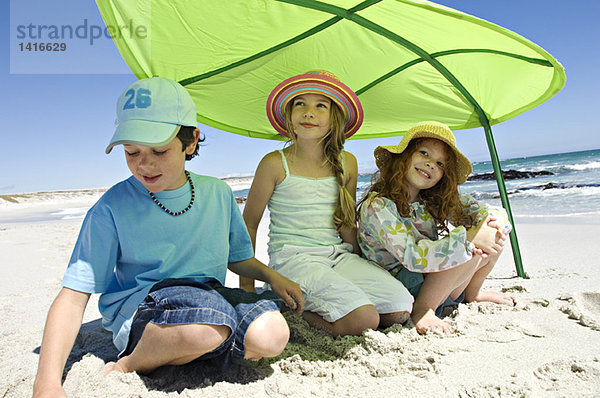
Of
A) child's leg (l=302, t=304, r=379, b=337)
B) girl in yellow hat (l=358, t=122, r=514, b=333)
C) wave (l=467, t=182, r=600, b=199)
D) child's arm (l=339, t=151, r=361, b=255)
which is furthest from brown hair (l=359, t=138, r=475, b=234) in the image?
wave (l=467, t=182, r=600, b=199)

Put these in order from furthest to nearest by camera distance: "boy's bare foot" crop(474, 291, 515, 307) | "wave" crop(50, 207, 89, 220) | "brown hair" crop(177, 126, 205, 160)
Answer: "wave" crop(50, 207, 89, 220), "boy's bare foot" crop(474, 291, 515, 307), "brown hair" crop(177, 126, 205, 160)

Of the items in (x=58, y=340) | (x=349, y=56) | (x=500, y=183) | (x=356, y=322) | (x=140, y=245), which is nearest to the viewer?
(x=58, y=340)

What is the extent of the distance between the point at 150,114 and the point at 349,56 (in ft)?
5.05

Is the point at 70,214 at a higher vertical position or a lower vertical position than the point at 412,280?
lower

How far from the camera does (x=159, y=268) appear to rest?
60.1 inches

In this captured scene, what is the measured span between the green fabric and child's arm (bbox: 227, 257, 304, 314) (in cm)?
118

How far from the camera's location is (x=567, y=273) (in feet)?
9.45

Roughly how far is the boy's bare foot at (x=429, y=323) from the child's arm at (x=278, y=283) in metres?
0.60

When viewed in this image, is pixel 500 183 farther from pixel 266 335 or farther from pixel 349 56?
pixel 266 335

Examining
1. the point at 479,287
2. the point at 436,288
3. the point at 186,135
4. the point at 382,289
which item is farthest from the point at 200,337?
the point at 479,287

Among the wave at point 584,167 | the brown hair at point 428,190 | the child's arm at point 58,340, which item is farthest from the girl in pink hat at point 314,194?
the wave at point 584,167

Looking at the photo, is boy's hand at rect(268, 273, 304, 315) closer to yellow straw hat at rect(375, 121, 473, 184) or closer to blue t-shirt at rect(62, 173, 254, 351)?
blue t-shirt at rect(62, 173, 254, 351)

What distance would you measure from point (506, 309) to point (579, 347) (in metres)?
0.55

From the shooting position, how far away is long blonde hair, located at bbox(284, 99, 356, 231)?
7.47ft
